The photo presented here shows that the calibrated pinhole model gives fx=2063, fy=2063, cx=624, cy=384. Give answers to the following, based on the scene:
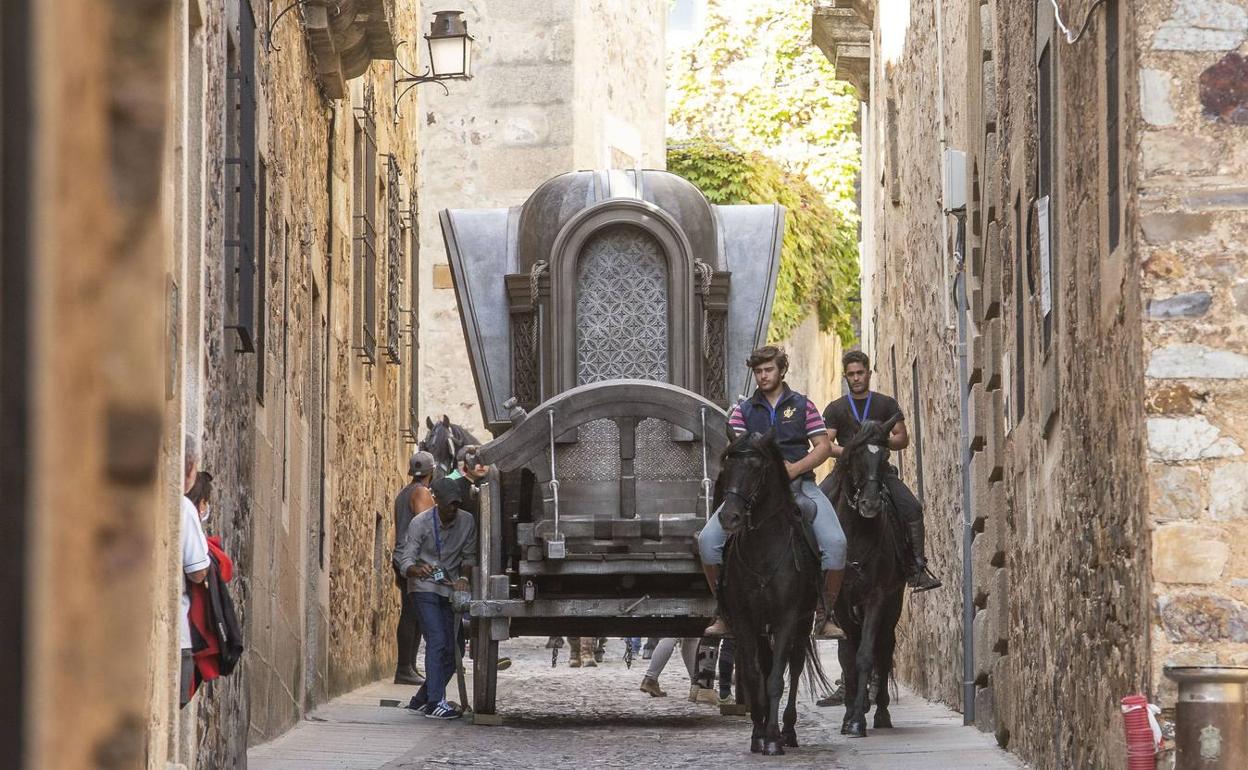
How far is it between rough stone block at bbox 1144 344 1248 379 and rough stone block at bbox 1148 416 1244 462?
0.13m

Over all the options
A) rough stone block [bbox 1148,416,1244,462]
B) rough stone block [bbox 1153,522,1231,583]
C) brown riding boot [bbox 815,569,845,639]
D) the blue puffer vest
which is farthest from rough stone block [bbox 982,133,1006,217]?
rough stone block [bbox 1153,522,1231,583]

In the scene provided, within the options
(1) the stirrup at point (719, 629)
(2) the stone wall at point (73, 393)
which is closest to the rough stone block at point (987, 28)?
(1) the stirrup at point (719, 629)

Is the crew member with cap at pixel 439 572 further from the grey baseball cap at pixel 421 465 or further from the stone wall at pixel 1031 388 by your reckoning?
the stone wall at pixel 1031 388

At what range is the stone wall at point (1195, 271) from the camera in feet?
19.1

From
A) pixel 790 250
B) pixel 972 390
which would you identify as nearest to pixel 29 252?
pixel 972 390

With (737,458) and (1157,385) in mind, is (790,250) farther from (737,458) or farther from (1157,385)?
(1157,385)

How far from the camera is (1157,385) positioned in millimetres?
5898

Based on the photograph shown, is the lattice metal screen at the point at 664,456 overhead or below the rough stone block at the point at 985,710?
overhead

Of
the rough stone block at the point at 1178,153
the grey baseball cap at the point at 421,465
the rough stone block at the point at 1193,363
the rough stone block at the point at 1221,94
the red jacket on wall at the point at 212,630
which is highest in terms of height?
the rough stone block at the point at 1221,94

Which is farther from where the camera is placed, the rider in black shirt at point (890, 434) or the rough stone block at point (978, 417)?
the rider in black shirt at point (890, 434)

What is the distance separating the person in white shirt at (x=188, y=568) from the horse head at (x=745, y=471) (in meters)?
4.11

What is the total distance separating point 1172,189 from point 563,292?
31.6 feet

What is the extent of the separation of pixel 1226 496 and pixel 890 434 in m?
→ 6.06

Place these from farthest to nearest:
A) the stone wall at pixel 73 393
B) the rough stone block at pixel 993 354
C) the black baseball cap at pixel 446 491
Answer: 1. the black baseball cap at pixel 446 491
2. the rough stone block at pixel 993 354
3. the stone wall at pixel 73 393
